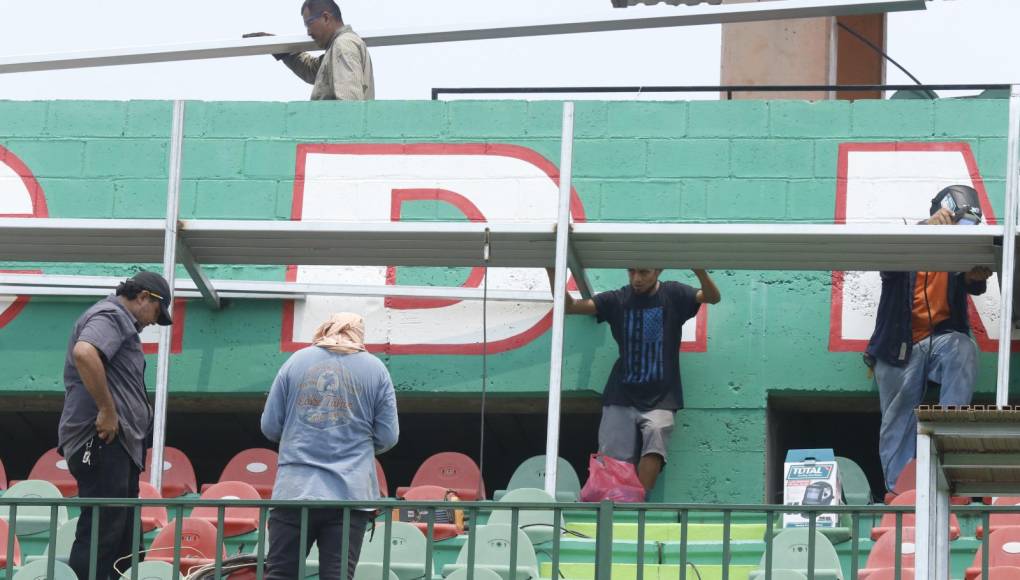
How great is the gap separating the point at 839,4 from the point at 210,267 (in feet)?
13.8

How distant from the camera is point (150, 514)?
35.2 ft

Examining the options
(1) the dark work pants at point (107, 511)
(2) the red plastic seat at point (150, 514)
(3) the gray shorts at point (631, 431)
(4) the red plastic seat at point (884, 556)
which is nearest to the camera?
(4) the red plastic seat at point (884, 556)

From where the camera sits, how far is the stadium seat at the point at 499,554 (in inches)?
353

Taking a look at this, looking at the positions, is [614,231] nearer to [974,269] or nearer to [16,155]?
[974,269]

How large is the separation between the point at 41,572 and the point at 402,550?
162 cm

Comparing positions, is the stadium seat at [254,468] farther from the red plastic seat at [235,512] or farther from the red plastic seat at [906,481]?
the red plastic seat at [906,481]

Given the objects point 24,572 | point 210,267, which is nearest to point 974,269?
point 210,267

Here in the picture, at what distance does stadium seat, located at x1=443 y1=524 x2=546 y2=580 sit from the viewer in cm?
897

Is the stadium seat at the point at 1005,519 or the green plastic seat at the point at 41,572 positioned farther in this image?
the stadium seat at the point at 1005,519

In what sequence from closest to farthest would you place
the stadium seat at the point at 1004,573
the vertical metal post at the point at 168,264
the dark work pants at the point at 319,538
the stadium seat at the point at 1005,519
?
the stadium seat at the point at 1004,573, the dark work pants at the point at 319,538, the stadium seat at the point at 1005,519, the vertical metal post at the point at 168,264

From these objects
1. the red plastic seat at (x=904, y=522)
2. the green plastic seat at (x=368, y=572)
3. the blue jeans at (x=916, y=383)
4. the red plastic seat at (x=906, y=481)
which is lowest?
the green plastic seat at (x=368, y=572)

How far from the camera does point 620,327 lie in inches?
476

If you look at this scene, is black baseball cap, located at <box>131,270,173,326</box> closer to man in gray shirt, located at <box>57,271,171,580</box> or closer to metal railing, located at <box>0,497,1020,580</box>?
man in gray shirt, located at <box>57,271,171,580</box>

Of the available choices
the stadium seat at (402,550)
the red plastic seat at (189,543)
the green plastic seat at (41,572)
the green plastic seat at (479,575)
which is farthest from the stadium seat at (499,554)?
the green plastic seat at (41,572)
